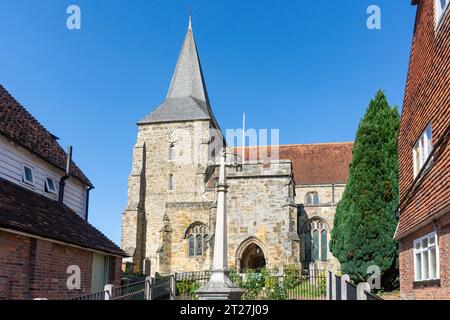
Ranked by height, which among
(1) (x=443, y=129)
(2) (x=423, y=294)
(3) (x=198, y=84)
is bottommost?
(2) (x=423, y=294)

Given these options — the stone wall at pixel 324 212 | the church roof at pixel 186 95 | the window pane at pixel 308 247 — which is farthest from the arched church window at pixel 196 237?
the church roof at pixel 186 95

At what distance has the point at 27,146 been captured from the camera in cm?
1590

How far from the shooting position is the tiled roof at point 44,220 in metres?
12.4

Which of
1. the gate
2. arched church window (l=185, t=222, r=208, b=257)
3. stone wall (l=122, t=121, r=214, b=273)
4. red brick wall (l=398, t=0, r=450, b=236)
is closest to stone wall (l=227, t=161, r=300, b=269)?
arched church window (l=185, t=222, r=208, b=257)

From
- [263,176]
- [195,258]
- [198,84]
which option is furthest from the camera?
[198,84]

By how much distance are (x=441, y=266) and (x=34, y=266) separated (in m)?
9.74

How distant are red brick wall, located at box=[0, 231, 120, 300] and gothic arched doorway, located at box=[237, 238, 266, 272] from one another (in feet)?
50.5

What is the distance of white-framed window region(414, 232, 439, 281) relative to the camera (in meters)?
10.7

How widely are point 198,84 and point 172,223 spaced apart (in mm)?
15438

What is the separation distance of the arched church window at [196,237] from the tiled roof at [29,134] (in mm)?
15202

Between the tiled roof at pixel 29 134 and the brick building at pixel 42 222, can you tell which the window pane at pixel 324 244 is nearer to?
the brick building at pixel 42 222
